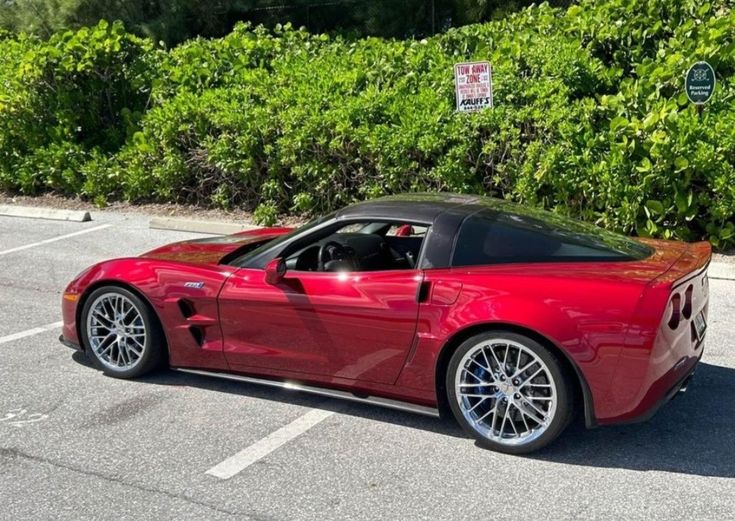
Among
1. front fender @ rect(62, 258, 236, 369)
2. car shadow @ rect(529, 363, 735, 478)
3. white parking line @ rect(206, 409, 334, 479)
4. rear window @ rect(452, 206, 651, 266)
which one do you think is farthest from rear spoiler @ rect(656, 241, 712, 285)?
front fender @ rect(62, 258, 236, 369)

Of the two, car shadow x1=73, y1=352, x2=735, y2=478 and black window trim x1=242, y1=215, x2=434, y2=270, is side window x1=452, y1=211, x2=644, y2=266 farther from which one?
car shadow x1=73, y1=352, x2=735, y2=478

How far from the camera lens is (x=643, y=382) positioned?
4.34 m

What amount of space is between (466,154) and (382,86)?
5.73 feet

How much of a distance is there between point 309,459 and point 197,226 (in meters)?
7.23

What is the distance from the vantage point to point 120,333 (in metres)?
5.91

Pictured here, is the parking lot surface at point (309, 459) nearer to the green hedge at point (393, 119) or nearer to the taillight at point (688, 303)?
the taillight at point (688, 303)

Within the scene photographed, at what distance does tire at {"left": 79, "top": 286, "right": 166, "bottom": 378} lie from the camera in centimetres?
579

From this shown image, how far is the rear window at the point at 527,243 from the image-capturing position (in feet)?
16.0

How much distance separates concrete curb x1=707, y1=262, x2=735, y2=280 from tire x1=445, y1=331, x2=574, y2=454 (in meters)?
4.42

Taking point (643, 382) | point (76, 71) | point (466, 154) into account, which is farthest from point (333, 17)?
point (643, 382)

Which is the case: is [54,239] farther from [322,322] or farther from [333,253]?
[322,322]

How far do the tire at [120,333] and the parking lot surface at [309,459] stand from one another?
0.13 meters

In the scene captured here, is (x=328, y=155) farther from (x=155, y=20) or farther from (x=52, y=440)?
(x=155, y=20)

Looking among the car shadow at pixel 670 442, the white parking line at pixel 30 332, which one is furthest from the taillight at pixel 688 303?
the white parking line at pixel 30 332
